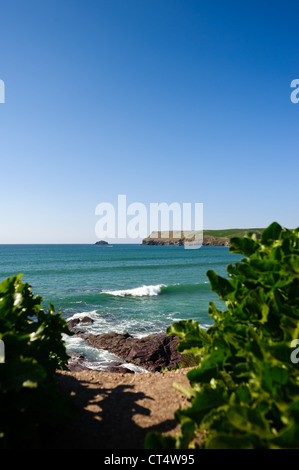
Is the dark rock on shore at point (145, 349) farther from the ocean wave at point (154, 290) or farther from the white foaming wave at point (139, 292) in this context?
the ocean wave at point (154, 290)

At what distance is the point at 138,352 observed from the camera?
46.0ft

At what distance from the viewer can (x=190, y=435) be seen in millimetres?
2188

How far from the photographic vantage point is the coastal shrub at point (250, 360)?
1.90 m

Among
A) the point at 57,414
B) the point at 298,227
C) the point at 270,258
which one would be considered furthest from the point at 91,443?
the point at 298,227

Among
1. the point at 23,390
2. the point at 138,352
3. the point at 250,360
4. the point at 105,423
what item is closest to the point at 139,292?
the point at 138,352

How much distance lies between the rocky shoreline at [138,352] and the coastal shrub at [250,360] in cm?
992

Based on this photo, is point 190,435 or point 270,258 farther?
point 270,258

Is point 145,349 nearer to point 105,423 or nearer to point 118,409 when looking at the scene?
point 118,409

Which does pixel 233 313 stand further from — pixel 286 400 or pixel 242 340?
pixel 286 400

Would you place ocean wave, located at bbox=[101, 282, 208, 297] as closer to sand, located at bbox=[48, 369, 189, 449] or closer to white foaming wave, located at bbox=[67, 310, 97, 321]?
white foaming wave, located at bbox=[67, 310, 97, 321]

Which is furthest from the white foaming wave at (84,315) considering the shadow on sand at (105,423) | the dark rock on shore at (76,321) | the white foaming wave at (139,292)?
the shadow on sand at (105,423)

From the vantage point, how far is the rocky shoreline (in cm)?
1298

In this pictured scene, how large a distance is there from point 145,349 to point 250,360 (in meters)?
12.5
